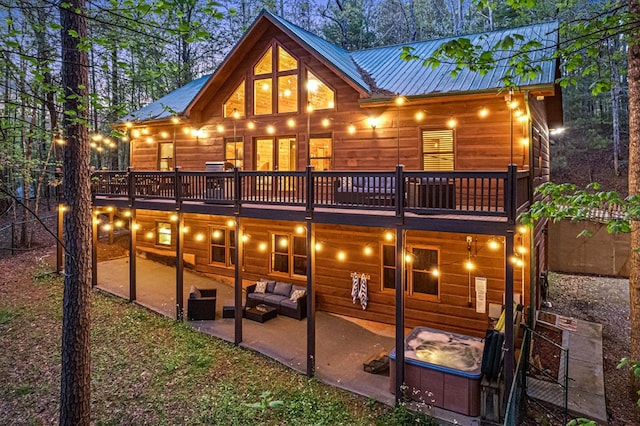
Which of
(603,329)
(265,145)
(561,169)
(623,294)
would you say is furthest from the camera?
(561,169)

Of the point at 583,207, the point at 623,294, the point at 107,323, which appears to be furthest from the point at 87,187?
the point at 623,294

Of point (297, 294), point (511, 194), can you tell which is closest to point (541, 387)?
point (511, 194)

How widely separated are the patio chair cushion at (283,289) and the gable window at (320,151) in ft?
13.0

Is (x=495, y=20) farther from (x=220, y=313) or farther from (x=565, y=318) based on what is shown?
(x=220, y=313)

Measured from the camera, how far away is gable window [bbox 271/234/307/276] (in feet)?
45.0

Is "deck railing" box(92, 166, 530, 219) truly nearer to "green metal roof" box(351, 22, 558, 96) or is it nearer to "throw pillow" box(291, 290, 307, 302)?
"green metal roof" box(351, 22, 558, 96)

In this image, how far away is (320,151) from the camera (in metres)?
13.1

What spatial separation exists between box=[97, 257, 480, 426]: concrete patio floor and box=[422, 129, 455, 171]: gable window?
15.9ft

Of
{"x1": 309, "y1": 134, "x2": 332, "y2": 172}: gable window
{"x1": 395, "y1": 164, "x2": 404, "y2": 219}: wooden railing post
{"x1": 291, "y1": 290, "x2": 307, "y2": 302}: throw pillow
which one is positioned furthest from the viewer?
{"x1": 309, "y1": 134, "x2": 332, "y2": 172}: gable window

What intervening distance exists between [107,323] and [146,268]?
5.42 metres

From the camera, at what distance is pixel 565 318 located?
12.3 m

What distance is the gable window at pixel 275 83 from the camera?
525 inches

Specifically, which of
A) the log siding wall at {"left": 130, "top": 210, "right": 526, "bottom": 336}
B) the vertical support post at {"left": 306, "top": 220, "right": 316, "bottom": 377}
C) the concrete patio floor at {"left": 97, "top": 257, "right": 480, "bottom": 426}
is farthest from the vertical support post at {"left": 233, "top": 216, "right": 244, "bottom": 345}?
the log siding wall at {"left": 130, "top": 210, "right": 526, "bottom": 336}

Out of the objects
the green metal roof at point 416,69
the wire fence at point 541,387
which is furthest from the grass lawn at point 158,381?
the green metal roof at point 416,69
